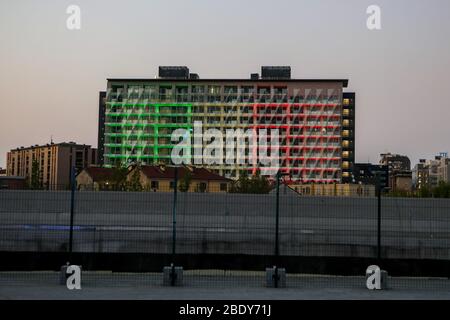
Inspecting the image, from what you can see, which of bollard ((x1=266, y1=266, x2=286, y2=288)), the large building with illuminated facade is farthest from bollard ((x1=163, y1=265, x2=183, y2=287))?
the large building with illuminated facade

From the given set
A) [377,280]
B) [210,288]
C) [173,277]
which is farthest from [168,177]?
[210,288]

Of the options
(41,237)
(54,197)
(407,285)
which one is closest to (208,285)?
(407,285)

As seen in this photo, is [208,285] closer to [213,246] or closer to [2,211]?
[213,246]

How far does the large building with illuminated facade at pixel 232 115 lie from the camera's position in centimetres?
17800

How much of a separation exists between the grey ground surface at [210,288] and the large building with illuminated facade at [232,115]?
154111 millimetres

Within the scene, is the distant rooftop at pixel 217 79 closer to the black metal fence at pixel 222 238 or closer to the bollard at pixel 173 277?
the black metal fence at pixel 222 238

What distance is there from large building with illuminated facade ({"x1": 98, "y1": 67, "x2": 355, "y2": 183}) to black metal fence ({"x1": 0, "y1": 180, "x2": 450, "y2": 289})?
14341 cm

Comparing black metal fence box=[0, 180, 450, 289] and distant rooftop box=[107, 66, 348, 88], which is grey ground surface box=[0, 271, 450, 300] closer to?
black metal fence box=[0, 180, 450, 289]

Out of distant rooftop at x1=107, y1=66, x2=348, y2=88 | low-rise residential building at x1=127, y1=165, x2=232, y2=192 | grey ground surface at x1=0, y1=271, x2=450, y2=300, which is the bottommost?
grey ground surface at x1=0, y1=271, x2=450, y2=300

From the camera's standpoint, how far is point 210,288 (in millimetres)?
19984

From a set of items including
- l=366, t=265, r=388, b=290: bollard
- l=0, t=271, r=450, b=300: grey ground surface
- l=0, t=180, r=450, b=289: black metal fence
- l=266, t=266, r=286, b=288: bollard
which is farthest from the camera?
l=0, t=180, r=450, b=289: black metal fence

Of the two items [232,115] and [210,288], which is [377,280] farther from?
[232,115]

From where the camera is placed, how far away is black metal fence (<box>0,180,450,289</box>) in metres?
23.9

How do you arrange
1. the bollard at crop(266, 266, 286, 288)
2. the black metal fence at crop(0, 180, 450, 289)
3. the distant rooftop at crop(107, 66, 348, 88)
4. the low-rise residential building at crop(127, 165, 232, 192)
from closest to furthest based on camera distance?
the bollard at crop(266, 266, 286, 288) → the black metal fence at crop(0, 180, 450, 289) → the low-rise residential building at crop(127, 165, 232, 192) → the distant rooftop at crop(107, 66, 348, 88)
